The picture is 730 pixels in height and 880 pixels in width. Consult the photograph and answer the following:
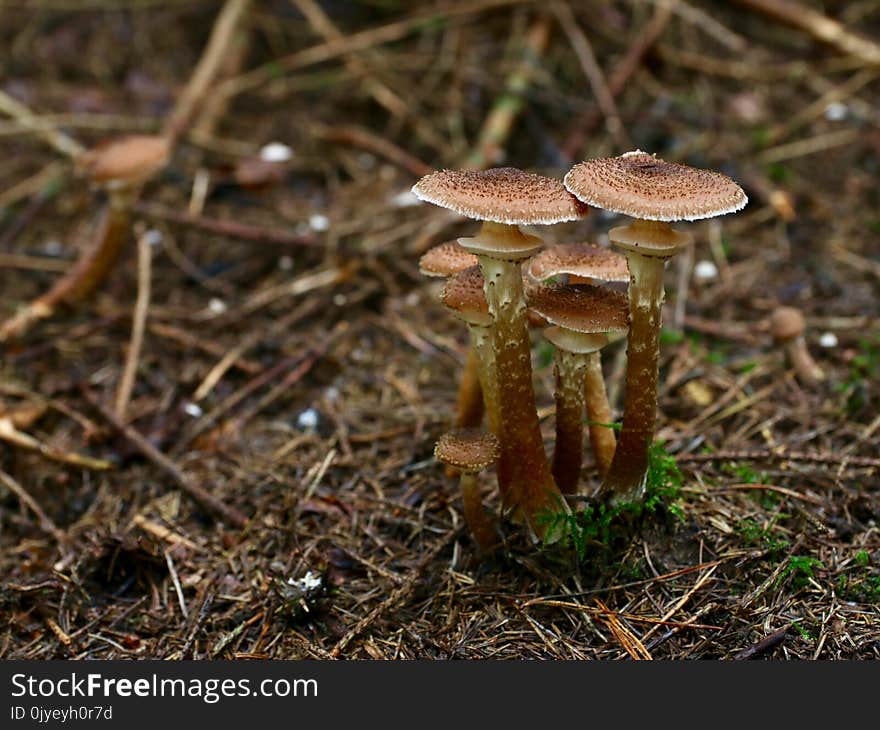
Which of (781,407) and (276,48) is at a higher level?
(276,48)

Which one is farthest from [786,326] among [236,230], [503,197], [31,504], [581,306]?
[31,504]

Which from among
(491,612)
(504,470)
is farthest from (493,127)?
(491,612)

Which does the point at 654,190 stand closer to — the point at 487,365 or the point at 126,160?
the point at 487,365

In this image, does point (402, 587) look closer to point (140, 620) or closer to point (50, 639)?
point (140, 620)

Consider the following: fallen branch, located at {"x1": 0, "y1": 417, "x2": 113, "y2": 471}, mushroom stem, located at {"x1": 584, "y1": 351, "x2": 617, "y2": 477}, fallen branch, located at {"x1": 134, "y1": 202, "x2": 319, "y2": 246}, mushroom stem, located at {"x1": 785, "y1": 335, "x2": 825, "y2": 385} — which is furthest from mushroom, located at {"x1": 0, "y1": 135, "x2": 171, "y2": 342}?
mushroom stem, located at {"x1": 785, "y1": 335, "x2": 825, "y2": 385}

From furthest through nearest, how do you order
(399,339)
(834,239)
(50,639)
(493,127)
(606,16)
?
(606,16)
(493,127)
(834,239)
(399,339)
(50,639)
